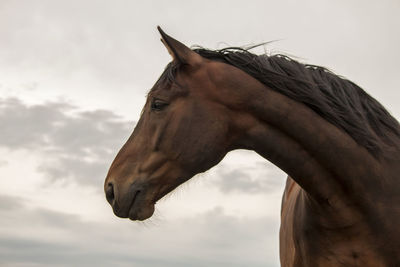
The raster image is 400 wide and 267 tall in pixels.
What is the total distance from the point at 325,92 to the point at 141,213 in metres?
1.83

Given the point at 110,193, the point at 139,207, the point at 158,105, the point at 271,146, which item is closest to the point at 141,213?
the point at 139,207

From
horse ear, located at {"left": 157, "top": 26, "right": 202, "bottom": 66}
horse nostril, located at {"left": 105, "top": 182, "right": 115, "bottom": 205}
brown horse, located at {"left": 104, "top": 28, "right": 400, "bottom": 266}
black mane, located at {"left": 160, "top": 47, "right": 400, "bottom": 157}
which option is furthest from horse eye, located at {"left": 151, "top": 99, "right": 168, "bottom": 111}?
horse nostril, located at {"left": 105, "top": 182, "right": 115, "bottom": 205}

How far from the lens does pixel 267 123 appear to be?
4.42 metres

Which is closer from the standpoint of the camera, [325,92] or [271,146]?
[271,146]

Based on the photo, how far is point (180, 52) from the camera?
4.53 m

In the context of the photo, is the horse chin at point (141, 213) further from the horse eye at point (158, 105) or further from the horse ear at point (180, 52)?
the horse ear at point (180, 52)

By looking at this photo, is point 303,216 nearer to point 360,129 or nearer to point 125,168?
point 360,129

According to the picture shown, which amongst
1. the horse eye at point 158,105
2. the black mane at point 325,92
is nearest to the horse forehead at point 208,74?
the black mane at point 325,92

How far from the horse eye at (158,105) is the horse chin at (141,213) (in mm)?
795

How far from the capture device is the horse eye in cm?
450

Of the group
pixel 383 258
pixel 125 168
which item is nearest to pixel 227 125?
pixel 125 168

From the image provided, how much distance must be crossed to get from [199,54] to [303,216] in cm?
169

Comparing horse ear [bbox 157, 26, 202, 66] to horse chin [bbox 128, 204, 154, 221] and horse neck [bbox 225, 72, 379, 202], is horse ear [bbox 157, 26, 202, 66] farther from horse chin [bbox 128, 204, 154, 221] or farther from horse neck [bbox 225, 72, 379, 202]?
horse chin [bbox 128, 204, 154, 221]

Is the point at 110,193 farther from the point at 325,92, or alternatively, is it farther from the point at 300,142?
the point at 325,92
